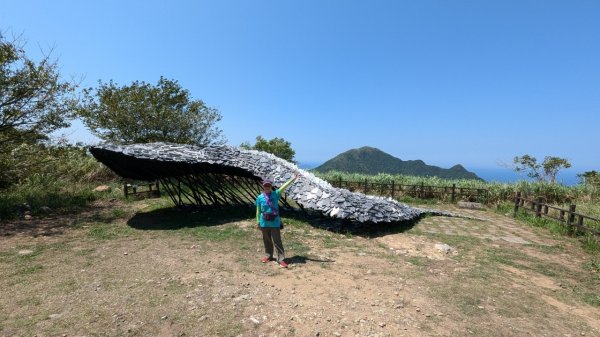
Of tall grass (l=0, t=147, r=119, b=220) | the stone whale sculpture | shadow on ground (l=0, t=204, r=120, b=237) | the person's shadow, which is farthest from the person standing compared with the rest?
tall grass (l=0, t=147, r=119, b=220)

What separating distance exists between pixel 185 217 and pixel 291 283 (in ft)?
23.9

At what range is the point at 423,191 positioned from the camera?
19.9 metres

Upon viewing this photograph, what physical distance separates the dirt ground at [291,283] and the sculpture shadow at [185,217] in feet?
1.67

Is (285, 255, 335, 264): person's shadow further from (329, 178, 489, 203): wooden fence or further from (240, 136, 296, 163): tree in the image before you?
(240, 136, 296, 163): tree

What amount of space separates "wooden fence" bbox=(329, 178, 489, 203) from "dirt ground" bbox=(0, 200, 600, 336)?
360 inches

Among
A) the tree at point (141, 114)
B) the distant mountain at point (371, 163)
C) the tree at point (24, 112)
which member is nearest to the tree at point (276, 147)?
the tree at point (141, 114)

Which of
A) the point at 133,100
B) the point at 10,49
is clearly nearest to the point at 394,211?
the point at 10,49

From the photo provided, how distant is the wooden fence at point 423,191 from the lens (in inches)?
748

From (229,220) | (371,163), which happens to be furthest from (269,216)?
(371,163)

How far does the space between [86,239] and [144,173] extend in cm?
468

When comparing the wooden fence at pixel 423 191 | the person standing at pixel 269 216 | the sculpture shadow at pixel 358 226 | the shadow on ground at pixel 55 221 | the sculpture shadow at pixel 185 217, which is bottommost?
the shadow on ground at pixel 55 221

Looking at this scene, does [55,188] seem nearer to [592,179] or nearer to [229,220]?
[229,220]

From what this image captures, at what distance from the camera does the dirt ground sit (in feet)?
14.8

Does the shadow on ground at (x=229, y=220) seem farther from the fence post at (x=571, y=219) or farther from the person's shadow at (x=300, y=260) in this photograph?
the fence post at (x=571, y=219)
